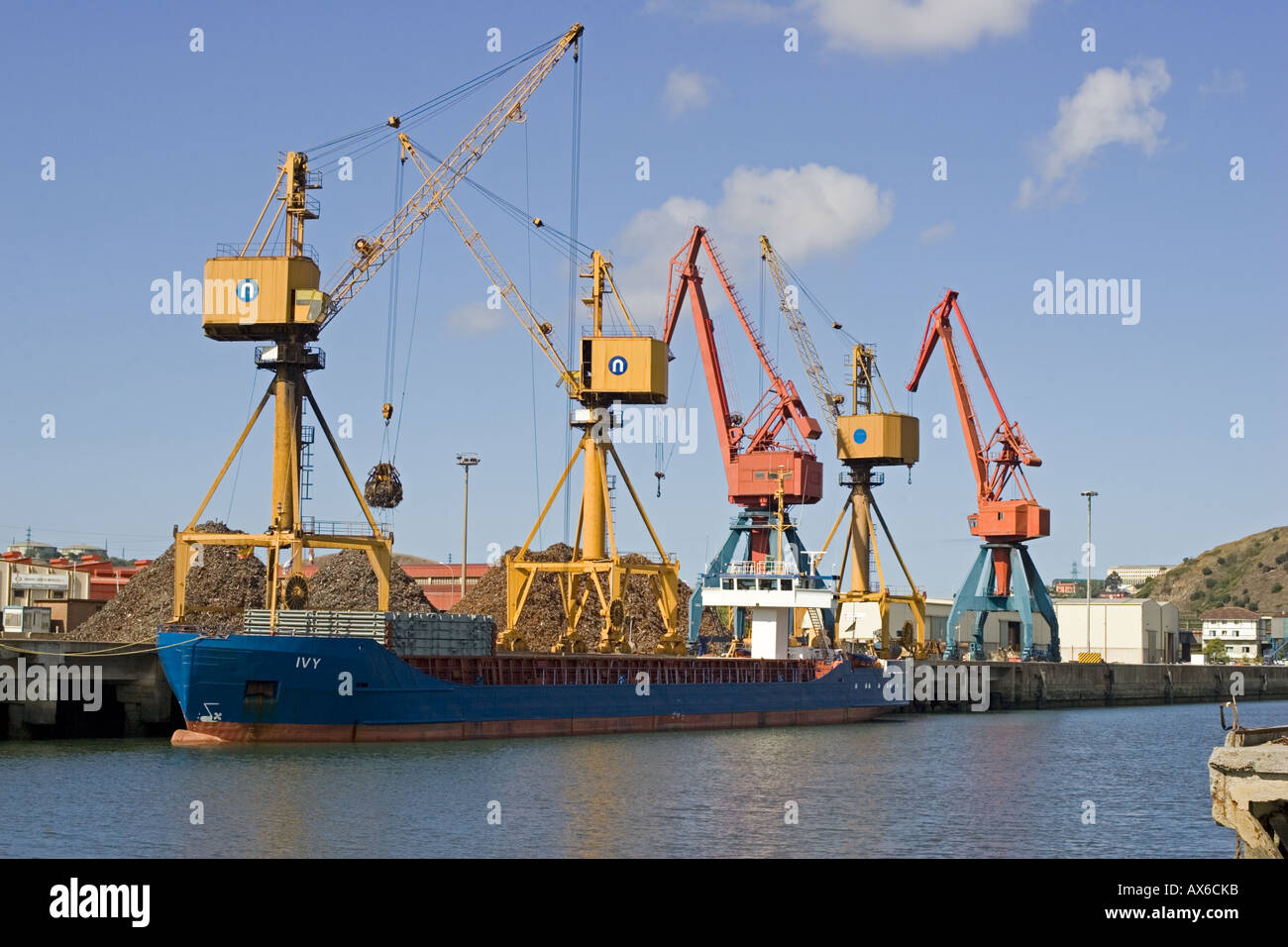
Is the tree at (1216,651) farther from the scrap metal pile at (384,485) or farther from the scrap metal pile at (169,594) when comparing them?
the scrap metal pile at (384,485)

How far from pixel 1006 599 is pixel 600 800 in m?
68.3

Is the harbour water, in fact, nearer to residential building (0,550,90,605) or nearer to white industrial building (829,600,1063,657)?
residential building (0,550,90,605)

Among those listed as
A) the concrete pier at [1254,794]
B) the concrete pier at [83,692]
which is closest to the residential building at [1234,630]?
the concrete pier at [83,692]

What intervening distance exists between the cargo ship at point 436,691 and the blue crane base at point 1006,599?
3577 centimetres

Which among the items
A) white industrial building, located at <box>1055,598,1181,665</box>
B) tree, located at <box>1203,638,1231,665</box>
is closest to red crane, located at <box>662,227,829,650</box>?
white industrial building, located at <box>1055,598,1181,665</box>

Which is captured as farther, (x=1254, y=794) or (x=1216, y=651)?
(x=1216, y=651)

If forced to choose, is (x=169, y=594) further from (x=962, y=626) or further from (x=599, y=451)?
(x=962, y=626)

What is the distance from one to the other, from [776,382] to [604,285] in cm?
2411

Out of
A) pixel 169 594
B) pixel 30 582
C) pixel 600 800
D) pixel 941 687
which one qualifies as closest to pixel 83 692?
pixel 600 800

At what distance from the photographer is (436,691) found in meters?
51.7

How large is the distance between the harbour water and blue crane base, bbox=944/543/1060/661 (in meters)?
43.7
